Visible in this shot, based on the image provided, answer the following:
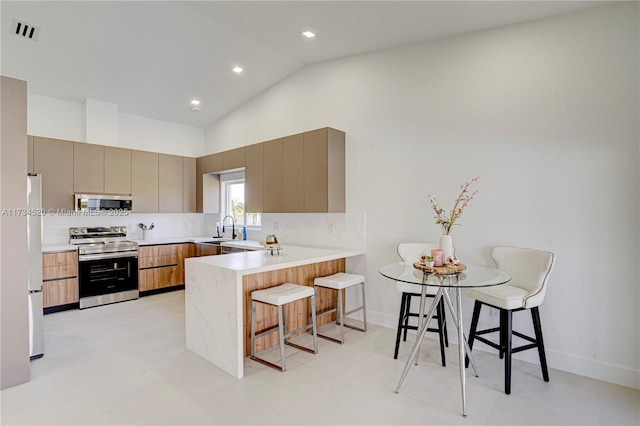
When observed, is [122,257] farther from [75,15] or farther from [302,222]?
[75,15]

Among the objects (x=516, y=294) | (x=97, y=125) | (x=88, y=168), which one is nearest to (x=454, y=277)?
(x=516, y=294)

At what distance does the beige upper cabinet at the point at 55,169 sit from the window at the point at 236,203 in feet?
7.32

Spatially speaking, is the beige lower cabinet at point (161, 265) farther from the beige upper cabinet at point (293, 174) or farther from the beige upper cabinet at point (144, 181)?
the beige upper cabinet at point (293, 174)

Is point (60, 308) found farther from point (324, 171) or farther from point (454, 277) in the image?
point (454, 277)

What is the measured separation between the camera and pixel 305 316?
3.57m

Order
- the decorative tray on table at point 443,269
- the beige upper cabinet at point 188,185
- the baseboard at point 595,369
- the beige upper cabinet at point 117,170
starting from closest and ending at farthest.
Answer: the decorative tray on table at point 443,269 < the baseboard at point 595,369 < the beige upper cabinet at point 117,170 < the beige upper cabinet at point 188,185

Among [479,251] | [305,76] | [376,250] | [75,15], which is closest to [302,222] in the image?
[376,250]

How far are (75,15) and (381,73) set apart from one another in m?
3.17

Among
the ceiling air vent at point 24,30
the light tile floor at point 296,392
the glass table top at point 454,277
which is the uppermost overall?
the ceiling air vent at point 24,30

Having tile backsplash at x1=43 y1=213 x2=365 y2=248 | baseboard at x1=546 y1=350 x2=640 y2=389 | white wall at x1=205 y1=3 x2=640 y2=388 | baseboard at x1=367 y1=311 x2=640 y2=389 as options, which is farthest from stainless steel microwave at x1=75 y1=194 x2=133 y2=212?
baseboard at x1=546 y1=350 x2=640 y2=389

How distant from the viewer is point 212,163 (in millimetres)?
5566

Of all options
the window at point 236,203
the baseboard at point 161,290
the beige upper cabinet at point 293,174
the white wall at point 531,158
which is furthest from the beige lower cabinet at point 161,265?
the white wall at point 531,158

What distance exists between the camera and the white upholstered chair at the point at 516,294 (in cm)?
246

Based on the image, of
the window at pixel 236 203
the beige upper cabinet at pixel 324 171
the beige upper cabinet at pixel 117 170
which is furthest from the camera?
the window at pixel 236 203
